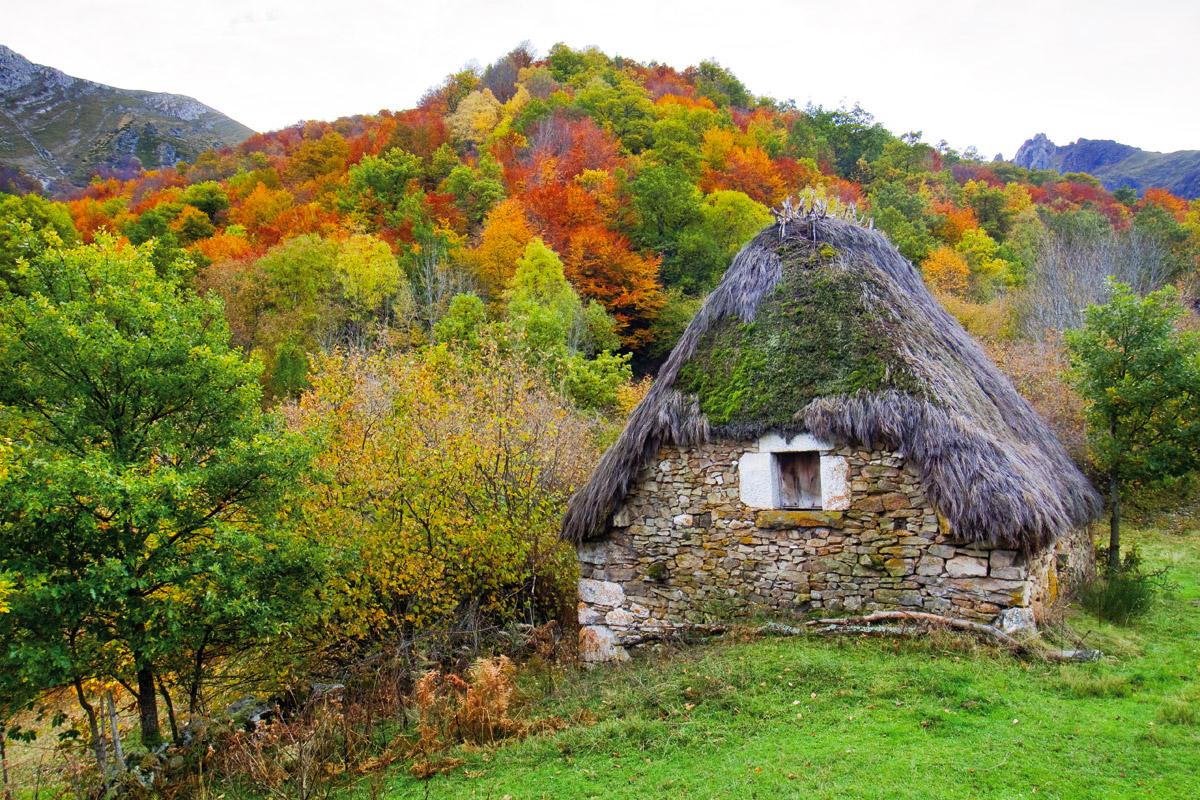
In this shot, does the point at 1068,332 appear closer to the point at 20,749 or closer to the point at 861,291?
the point at 861,291

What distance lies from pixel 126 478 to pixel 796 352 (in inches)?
274

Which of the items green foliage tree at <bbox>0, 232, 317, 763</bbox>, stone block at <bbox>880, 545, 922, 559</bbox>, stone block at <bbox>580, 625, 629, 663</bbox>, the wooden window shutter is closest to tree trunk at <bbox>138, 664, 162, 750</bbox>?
green foliage tree at <bbox>0, 232, 317, 763</bbox>

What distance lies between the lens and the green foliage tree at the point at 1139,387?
9586 mm

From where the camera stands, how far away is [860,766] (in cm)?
463

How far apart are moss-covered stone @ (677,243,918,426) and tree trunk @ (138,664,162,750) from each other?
6.55 metres

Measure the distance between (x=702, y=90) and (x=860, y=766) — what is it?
5420cm

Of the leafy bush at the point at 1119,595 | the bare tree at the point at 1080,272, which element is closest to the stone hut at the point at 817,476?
the leafy bush at the point at 1119,595

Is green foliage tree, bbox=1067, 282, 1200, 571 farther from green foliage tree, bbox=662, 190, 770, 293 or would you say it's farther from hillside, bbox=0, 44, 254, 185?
hillside, bbox=0, 44, 254, 185

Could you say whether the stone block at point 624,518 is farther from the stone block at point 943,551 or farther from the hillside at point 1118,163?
the hillside at point 1118,163

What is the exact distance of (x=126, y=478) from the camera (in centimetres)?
526

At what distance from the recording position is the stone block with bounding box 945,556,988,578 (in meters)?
6.82

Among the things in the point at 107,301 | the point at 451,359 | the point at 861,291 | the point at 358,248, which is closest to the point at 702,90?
the point at 358,248

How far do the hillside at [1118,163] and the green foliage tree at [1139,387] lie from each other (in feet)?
200

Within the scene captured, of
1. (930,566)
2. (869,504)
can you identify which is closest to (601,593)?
(869,504)
